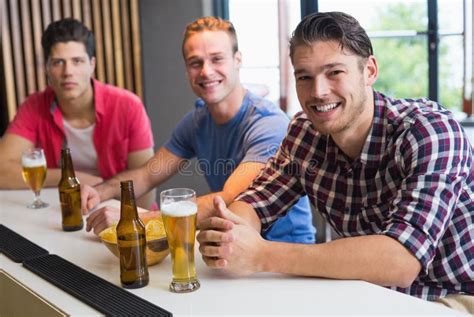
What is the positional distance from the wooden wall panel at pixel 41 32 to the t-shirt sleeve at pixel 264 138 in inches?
107

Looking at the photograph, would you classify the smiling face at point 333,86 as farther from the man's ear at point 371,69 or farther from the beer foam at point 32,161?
the beer foam at point 32,161

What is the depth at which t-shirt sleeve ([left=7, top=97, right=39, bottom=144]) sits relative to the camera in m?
2.98

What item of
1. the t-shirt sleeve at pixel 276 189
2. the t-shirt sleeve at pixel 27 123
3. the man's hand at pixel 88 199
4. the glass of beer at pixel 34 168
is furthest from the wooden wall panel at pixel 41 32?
the t-shirt sleeve at pixel 276 189

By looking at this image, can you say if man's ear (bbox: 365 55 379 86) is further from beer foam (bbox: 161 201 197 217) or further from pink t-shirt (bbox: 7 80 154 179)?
pink t-shirt (bbox: 7 80 154 179)

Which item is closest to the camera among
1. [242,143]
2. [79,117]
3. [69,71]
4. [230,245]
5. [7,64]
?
[230,245]

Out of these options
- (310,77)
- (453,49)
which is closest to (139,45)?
(453,49)

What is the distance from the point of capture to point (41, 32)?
4527 mm

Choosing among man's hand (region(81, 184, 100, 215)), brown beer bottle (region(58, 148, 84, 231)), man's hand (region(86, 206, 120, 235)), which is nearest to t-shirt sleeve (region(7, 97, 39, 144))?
man's hand (region(81, 184, 100, 215))

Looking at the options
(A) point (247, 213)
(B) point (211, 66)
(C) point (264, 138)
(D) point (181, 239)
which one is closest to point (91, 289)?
(D) point (181, 239)

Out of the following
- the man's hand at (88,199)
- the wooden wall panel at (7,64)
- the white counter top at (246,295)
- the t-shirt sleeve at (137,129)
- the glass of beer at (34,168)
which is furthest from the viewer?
the wooden wall panel at (7,64)

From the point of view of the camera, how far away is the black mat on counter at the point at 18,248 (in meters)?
1.61

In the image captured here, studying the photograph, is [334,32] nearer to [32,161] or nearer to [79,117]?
[32,161]

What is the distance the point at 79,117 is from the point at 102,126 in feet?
0.45

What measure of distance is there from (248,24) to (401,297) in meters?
4.07
